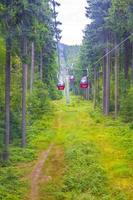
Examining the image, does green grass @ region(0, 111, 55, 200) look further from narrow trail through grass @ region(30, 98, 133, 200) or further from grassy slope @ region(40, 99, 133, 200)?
grassy slope @ region(40, 99, 133, 200)

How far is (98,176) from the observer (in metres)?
19.3

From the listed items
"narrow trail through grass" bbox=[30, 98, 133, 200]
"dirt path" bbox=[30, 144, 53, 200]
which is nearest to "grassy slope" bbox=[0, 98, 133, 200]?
"narrow trail through grass" bbox=[30, 98, 133, 200]

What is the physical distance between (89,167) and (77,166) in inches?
25.1

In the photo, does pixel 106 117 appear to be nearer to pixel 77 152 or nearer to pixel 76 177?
pixel 77 152

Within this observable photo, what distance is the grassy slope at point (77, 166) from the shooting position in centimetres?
1719

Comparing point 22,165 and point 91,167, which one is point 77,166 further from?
point 22,165

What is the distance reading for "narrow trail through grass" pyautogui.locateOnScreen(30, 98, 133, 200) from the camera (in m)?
17.2

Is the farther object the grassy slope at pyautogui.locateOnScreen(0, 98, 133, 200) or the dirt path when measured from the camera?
the dirt path

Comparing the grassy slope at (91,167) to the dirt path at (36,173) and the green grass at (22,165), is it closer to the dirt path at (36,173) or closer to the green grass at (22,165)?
the dirt path at (36,173)

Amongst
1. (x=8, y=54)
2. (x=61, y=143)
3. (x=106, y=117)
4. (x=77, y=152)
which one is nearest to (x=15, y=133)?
(x=61, y=143)

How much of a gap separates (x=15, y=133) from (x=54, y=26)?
29.9 m

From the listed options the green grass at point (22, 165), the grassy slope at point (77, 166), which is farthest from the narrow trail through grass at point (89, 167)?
the green grass at point (22, 165)

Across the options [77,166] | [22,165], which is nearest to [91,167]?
[77,166]

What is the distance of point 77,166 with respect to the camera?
21.4m
